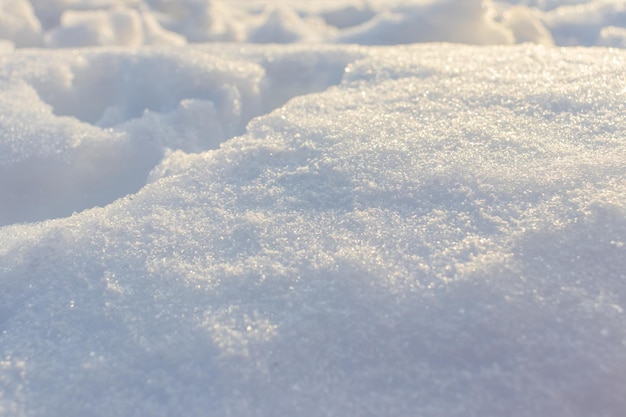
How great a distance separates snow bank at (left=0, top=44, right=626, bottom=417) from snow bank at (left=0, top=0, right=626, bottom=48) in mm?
865

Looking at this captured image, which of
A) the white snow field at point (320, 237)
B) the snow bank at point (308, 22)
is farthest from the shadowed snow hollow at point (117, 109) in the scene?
the snow bank at point (308, 22)

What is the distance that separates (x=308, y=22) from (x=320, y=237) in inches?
71.0

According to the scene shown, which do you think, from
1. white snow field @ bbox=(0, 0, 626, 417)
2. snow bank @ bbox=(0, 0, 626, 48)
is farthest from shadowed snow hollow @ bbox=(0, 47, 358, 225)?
snow bank @ bbox=(0, 0, 626, 48)

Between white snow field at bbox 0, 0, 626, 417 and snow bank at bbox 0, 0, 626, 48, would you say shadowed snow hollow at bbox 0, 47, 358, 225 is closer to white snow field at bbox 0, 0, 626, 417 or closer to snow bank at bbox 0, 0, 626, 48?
white snow field at bbox 0, 0, 626, 417

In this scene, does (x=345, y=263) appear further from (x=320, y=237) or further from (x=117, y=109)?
(x=117, y=109)

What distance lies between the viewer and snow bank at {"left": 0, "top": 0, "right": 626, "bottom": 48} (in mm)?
2156

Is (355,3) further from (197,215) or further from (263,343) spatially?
(263,343)

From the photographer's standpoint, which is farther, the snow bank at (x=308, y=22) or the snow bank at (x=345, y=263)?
the snow bank at (x=308, y=22)

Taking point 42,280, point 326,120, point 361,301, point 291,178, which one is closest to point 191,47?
point 326,120

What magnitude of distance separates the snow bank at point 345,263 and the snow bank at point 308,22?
865 millimetres

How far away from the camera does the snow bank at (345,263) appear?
2.43 feet

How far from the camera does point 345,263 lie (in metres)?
0.88

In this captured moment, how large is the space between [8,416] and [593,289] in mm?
807

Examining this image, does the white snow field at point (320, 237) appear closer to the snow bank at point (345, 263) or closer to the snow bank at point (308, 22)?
the snow bank at point (345, 263)
